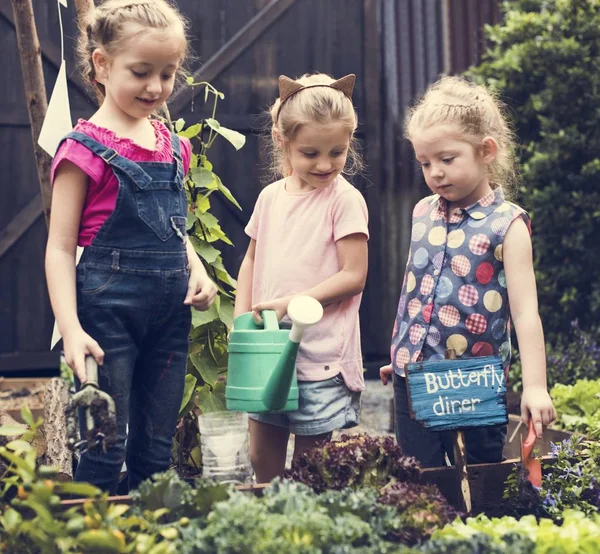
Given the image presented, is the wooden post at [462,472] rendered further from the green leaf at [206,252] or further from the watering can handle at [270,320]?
the green leaf at [206,252]

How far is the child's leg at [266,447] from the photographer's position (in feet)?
8.64

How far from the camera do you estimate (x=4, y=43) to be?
5.73 metres

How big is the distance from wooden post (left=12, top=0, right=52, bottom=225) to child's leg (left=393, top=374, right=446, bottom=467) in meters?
1.31

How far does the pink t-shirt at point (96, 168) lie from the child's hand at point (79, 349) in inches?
9.8

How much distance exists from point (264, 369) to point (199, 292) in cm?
→ 25

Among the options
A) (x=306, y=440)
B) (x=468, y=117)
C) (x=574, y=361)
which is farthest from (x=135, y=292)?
(x=574, y=361)

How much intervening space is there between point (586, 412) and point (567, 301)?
1.41 meters

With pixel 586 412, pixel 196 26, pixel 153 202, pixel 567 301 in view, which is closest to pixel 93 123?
pixel 153 202

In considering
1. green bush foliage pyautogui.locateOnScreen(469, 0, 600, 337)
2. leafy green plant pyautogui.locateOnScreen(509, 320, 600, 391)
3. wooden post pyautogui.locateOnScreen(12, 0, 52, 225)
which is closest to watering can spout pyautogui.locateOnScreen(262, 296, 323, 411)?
wooden post pyautogui.locateOnScreen(12, 0, 52, 225)

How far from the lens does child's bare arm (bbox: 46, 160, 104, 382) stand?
2.12 meters

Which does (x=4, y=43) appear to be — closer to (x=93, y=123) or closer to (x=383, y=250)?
(x=383, y=250)

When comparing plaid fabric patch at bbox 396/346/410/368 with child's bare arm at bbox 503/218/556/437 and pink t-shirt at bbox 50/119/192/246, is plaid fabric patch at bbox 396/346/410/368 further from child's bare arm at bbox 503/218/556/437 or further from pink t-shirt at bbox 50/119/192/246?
pink t-shirt at bbox 50/119/192/246

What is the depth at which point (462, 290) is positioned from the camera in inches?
96.4

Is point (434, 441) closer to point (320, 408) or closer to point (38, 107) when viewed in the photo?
point (320, 408)
